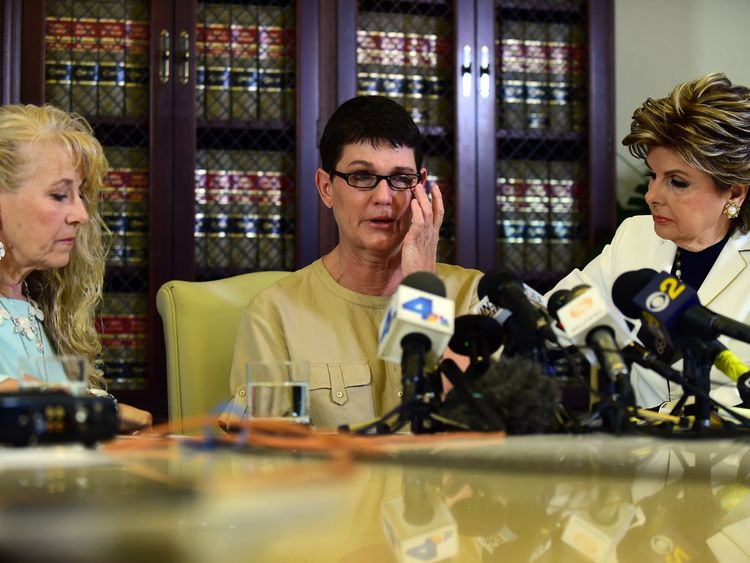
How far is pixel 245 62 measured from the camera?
3383mm

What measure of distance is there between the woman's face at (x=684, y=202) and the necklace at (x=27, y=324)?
1.30 meters

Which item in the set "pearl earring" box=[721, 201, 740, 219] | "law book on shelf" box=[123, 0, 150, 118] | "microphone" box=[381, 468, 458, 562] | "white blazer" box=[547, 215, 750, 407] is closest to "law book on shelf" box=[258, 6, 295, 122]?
"law book on shelf" box=[123, 0, 150, 118]

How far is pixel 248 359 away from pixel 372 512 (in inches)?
47.9

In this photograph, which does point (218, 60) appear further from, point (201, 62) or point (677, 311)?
point (677, 311)

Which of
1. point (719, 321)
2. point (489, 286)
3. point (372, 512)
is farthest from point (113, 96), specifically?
point (372, 512)

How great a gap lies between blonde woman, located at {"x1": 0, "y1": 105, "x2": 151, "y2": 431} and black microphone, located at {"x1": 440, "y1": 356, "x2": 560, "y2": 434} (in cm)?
100

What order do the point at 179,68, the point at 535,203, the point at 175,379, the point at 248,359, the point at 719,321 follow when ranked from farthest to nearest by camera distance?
the point at 535,203
the point at 179,68
the point at 175,379
the point at 248,359
the point at 719,321

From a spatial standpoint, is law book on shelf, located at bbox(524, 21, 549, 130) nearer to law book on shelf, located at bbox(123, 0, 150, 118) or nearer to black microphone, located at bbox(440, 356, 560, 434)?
law book on shelf, located at bbox(123, 0, 150, 118)

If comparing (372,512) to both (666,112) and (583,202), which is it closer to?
(666,112)

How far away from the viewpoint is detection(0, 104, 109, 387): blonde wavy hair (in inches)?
73.8

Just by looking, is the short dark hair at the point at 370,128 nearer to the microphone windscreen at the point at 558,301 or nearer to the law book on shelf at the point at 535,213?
the microphone windscreen at the point at 558,301

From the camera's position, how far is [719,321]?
1.17 meters

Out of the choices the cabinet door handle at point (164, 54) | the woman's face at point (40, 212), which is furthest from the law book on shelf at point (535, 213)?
the woman's face at point (40, 212)

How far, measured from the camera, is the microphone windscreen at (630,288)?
120 centimetres
